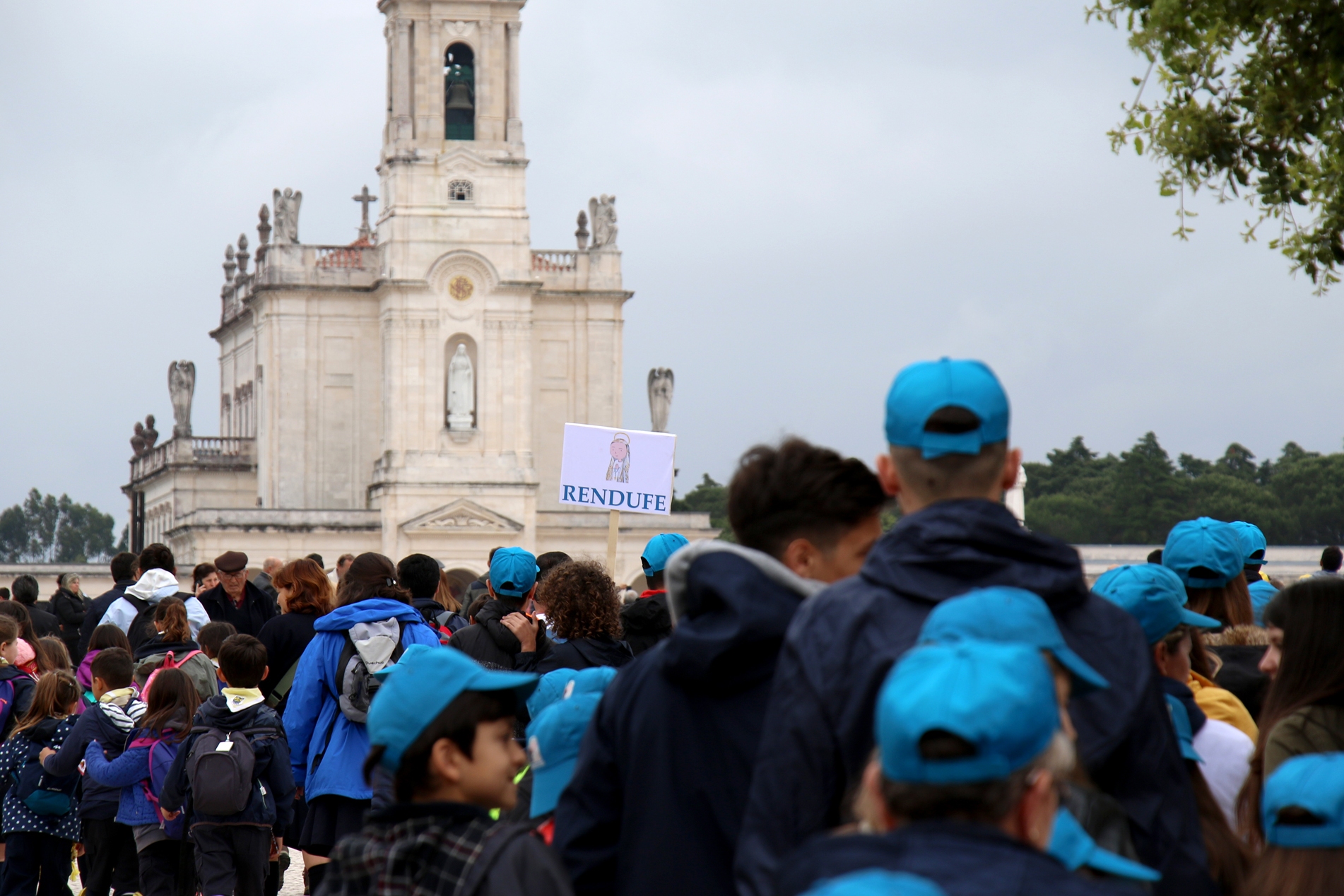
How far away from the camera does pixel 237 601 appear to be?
1290 centimetres

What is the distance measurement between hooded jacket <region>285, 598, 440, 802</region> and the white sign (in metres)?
6.07

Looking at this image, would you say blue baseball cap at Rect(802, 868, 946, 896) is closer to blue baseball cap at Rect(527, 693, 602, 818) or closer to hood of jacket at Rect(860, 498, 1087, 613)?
hood of jacket at Rect(860, 498, 1087, 613)

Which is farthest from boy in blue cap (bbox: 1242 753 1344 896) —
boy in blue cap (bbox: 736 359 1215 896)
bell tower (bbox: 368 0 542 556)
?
bell tower (bbox: 368 0 542 556)

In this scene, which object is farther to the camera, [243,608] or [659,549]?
[243,608]

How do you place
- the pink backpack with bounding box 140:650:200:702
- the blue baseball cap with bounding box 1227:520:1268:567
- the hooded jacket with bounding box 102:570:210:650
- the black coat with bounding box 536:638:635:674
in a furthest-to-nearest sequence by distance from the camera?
1. the hooded jacket with bounding box 102:570:210:650
2. the pink backpack with bounding box 140:650:200:702
3. the blue baseball cap with bounding box 1227:520:1268:567
4. the black coat with bounding box 536:638:635:674

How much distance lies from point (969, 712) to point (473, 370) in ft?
161

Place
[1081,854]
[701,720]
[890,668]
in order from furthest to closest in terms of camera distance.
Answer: [701,720] → [890,668] → [1081,854]

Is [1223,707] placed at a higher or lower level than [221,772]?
higher

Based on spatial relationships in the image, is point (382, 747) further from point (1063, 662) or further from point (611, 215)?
point (611, 215)

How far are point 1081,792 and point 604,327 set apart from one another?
169ft

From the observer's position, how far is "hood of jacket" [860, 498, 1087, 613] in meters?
3.51

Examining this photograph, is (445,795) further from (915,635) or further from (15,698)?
(15,698)

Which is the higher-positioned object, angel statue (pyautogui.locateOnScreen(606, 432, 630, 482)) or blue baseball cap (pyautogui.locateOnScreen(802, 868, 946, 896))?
angel statue (pyautogui.locateOnScreen(606, 432, 630, 482))

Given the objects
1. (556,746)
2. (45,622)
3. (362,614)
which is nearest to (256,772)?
(362,614)
